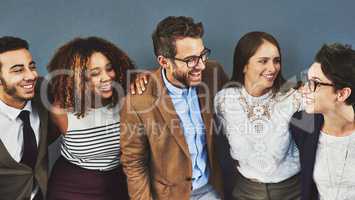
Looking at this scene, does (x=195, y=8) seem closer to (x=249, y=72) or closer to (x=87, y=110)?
(x=249, y=72)

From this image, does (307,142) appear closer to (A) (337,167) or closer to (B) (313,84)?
(A) (337,167)

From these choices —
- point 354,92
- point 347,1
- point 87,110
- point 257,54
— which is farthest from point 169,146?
point 347,1

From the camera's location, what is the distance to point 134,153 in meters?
2.09

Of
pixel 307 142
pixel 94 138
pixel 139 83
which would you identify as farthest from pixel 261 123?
pixel 94 138

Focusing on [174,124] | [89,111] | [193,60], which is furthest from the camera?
[89,111]

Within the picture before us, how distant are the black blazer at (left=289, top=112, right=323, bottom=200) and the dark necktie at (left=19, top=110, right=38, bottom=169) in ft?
4.31

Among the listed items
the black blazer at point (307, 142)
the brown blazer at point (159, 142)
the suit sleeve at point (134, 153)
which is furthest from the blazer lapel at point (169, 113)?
the black blazer at point (307, 142)

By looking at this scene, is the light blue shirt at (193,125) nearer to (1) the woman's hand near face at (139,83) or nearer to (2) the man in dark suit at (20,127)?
(1) the woman's hand near face at (139,83)

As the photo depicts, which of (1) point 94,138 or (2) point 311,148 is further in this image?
(1) point 94,138

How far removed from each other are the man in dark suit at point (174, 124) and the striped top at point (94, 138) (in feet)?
0.29

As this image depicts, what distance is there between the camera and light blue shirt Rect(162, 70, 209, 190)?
2.08 meters

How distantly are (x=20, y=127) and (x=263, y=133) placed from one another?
1228mm

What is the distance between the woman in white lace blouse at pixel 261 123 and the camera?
207 cm

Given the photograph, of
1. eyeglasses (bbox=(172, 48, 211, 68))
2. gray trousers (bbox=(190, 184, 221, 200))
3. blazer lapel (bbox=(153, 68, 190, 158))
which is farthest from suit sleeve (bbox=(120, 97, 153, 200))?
eyeglasses (bbox=(172, 48, 211, 68))
